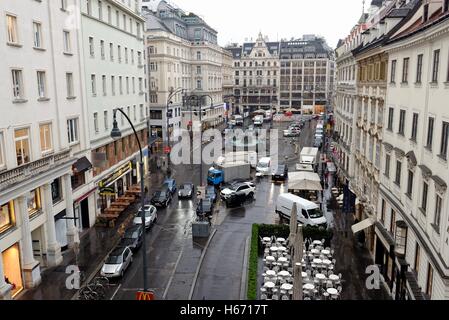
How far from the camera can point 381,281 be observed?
25.2 m

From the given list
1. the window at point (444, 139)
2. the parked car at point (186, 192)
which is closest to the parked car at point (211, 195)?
the parked car at point (186, 192)

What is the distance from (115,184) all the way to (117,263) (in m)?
16.4

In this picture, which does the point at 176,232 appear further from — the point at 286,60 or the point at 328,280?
the point at 286,60

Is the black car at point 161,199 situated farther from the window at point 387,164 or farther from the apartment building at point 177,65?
the window at point 387,164

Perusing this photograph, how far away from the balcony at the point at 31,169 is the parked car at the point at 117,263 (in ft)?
22.4

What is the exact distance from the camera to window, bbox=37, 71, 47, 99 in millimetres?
25547

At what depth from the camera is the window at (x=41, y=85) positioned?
2555 cm

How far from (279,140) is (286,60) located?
5756cm

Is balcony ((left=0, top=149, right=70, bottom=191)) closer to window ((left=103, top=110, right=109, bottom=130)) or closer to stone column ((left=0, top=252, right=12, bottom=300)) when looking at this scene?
stone column ((left=0, top=252, right=12, bottom=300))

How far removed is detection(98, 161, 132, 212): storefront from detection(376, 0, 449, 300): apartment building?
22.7m

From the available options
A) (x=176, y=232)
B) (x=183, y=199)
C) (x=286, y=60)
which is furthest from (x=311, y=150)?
(x=286, y=60)

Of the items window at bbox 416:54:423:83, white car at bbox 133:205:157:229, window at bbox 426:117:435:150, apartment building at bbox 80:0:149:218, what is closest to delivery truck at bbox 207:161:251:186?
apartment building at bbox 80:0:149:218

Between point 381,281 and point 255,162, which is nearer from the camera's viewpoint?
point 381,281

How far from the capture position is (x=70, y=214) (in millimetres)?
29391
